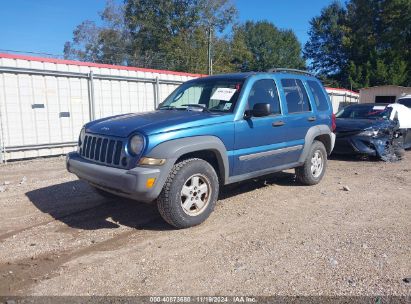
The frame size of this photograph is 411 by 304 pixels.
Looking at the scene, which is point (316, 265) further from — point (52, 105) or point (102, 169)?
point (52, 105)

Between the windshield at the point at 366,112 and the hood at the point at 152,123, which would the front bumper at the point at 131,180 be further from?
the windshield at the point at 366,112

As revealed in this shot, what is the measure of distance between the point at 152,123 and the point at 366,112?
8.32 m

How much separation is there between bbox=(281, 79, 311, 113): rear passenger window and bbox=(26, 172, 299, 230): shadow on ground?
1514 millimetres

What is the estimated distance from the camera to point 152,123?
4289mm

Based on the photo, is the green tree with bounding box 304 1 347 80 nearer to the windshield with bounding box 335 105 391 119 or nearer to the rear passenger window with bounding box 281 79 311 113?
the windshield with bounding box 335 105 391 119

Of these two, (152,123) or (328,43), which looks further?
(328,43)

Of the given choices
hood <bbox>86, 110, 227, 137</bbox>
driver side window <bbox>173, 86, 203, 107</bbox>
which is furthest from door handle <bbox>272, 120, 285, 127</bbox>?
driver side window <bbox>173, 86, 203, 107</bbox>

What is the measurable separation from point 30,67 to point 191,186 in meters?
7.01

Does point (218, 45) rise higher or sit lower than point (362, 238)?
higher

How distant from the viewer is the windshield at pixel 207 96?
5.05m

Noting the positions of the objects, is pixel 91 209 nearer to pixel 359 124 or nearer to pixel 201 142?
pixel 201 142

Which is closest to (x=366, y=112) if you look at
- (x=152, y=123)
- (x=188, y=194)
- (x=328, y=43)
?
(x=188, y=194)

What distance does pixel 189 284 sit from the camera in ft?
10.4

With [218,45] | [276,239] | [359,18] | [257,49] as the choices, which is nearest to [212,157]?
[276,239]
